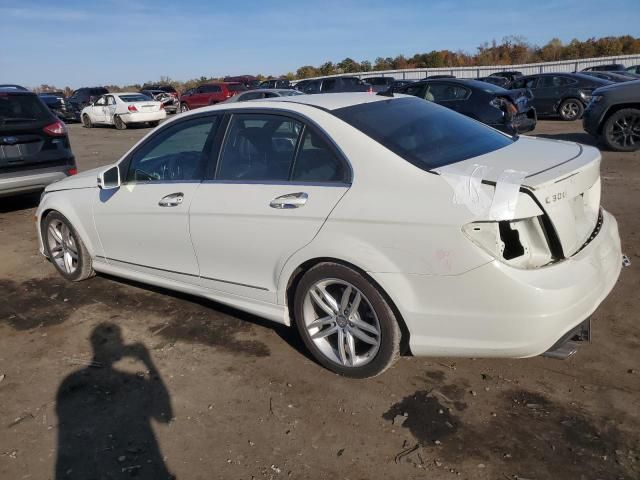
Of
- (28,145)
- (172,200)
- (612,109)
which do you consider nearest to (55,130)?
(28,145)

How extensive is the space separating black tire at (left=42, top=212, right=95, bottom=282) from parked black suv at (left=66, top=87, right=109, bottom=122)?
2499cm

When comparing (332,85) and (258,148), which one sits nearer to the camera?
(258,148)

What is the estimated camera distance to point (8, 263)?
19.6 ft

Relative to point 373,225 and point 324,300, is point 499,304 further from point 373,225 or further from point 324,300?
point 324,300

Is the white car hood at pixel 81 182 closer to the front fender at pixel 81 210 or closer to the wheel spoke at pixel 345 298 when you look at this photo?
the front fender at pixel 81 210

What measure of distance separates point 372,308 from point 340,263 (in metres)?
0.30

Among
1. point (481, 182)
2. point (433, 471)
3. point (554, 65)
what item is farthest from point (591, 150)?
point (554, 65)

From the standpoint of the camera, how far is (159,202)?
399 cm

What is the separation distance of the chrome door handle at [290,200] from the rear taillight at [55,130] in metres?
5.83

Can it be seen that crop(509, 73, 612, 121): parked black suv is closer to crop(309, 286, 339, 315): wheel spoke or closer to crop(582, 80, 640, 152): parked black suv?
crop(582, 80, 640, 152): parked black suv

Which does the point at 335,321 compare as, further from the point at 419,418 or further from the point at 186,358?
the point at 186,358

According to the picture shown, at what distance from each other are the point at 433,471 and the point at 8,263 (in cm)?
524

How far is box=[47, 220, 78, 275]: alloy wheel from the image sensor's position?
5.14 meters

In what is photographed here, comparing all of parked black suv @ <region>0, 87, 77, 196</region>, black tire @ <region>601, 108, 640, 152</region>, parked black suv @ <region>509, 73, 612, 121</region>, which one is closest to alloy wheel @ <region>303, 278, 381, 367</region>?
parked black suv @ <region>0, 87, 77, 196</region>
